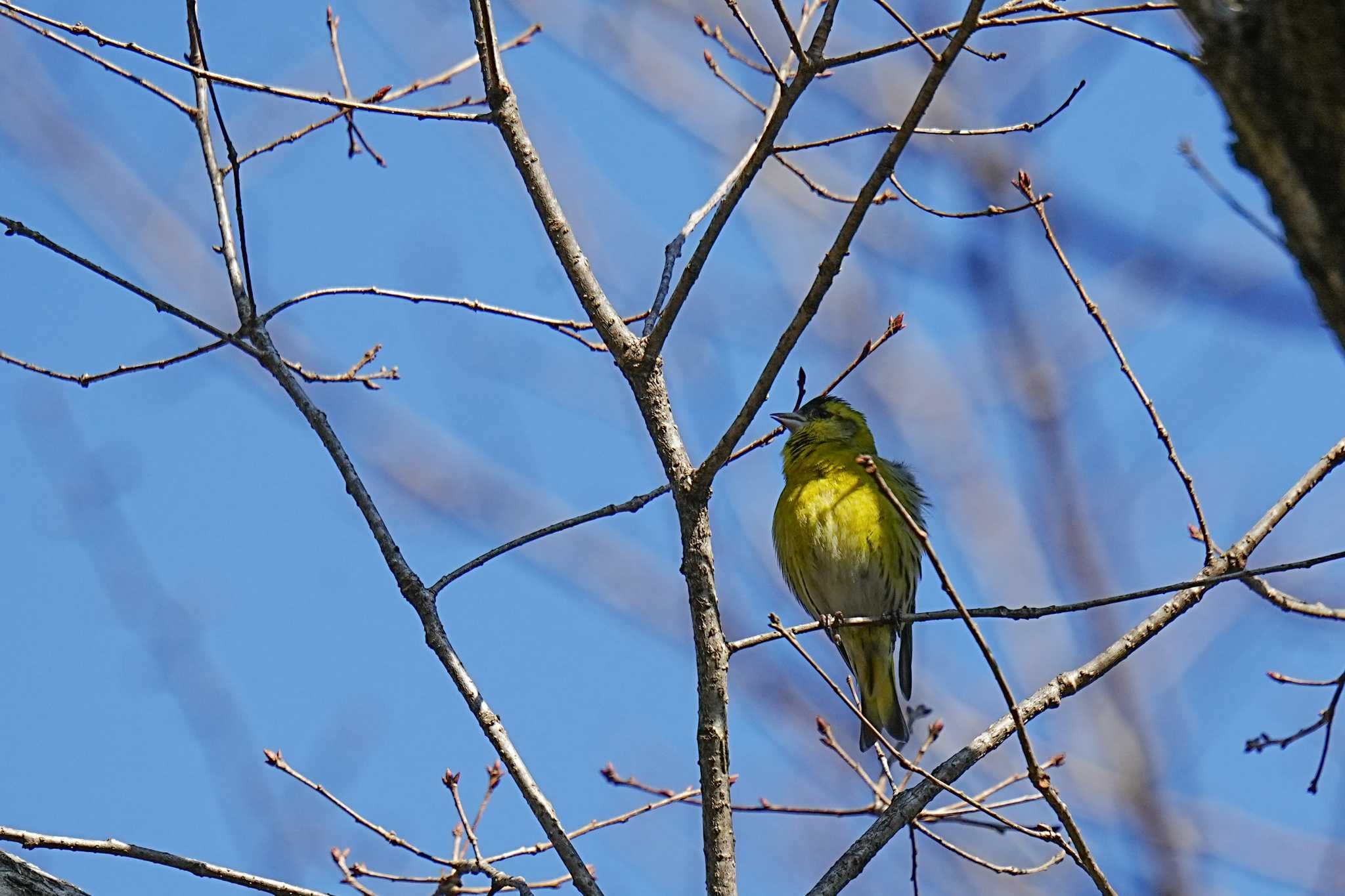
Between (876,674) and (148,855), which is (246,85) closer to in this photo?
(148,855)

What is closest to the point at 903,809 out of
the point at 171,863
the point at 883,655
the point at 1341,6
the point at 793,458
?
the point at 171,863

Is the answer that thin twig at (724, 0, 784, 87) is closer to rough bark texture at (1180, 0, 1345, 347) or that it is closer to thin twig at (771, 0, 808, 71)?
thin twig at (771, 0, 808, 71)

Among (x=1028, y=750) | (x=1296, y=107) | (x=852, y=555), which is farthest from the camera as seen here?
(x=852, y=555)

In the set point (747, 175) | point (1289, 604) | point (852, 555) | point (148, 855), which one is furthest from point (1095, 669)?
point (852, 555)

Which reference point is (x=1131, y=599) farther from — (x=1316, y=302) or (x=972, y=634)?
(x=1316, y=302)

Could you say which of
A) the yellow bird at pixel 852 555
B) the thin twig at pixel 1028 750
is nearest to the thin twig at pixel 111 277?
the thin twig at pixel 1028 750

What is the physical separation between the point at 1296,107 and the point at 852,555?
517 centimetres

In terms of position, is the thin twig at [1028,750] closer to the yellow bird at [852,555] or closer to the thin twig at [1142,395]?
the thin twig at [1142,395]

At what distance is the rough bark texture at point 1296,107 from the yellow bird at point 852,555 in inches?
194

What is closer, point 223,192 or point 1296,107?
point 1296,107

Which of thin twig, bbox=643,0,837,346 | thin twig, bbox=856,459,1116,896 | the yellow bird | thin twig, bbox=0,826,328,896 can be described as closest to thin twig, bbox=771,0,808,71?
thin twig, bbox=643,0,837,346

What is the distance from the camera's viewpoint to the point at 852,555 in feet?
21.4

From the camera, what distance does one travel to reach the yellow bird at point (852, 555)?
652 cm

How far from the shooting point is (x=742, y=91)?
4.04 meters
